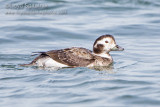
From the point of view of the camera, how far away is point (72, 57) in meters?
11.1

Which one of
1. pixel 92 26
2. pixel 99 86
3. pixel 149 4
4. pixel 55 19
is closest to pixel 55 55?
pixel 99 86

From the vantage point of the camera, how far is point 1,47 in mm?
13570

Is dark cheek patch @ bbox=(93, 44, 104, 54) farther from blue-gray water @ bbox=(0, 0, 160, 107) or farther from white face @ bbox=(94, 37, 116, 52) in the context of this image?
blue-gray water @ bbox=(0, 0, 160, 107)

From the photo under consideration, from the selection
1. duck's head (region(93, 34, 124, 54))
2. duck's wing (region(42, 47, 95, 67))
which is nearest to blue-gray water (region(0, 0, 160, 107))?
duck's wing (region(42, 47, 95, 67))

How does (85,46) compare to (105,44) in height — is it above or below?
below

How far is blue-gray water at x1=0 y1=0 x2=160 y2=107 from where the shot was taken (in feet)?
28.5

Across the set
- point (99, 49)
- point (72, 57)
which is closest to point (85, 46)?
point (99, 49)

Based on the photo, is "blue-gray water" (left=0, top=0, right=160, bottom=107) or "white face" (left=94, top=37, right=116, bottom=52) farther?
"white face" (left=94, top=37, right=116, bottom=52)

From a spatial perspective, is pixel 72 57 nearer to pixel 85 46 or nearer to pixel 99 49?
pixel 99 49

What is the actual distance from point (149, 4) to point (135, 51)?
674 centimetres

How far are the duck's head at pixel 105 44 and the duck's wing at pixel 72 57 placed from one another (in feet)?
1.52

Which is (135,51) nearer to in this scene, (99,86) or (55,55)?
(55,55)

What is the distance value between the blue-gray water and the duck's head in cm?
44

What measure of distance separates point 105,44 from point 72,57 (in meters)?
0.89
